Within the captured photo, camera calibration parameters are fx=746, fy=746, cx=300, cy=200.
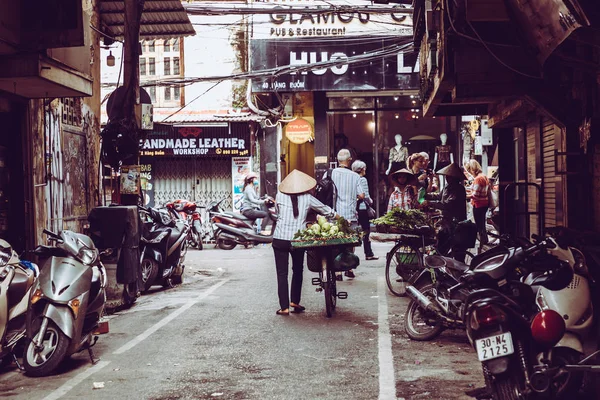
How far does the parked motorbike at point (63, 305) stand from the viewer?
6777 mm

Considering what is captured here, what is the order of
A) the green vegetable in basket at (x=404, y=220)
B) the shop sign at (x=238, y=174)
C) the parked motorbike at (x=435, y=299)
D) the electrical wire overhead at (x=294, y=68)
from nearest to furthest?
the parked motorbike at (x=435, y=299)
the green vegetable in basket at (x=404, y=220)
the electrical wire overhead at (x=294, y=68)
the shop sign at (x=238, y=174)

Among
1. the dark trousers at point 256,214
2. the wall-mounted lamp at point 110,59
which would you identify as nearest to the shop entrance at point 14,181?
the wall-mounted lamp at point 110,59

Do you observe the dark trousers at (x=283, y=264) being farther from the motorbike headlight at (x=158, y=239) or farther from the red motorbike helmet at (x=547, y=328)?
the red motorbike helmet at (x=547, y=328)

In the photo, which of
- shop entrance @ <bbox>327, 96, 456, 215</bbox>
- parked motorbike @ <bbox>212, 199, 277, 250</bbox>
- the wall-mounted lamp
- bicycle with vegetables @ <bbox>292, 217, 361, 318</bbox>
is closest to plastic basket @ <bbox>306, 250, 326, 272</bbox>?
bicycle with vegetables @ <bbox>292, 217, 361, 318</bbox>

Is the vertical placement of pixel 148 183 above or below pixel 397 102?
below

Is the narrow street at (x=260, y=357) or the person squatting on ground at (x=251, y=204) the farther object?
the person squatting on ground at (x=251, y=204)

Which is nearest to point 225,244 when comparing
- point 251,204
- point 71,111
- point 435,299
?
point 251,204

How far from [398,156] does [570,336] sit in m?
18.0

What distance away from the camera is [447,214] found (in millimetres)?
11930

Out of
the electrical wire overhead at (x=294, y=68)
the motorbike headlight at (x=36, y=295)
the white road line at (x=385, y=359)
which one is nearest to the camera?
the white road line at (x=385, y=359)

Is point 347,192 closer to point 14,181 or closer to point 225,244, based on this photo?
point 14,181

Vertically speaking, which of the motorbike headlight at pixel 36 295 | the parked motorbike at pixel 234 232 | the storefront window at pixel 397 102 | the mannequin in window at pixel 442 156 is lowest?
the parked motorbike at pixel 234 232

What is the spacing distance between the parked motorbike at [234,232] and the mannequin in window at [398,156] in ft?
17.1

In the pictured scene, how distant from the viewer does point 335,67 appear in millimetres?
21500
